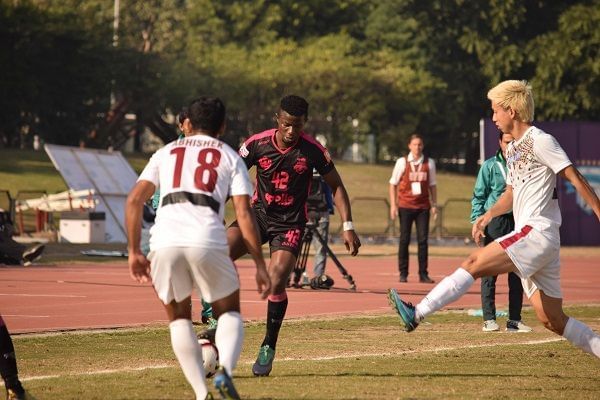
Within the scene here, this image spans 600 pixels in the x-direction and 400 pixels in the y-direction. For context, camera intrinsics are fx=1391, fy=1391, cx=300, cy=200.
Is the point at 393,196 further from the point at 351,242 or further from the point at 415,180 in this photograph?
the point at 351,242

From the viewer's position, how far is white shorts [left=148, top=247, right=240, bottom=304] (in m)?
8.15

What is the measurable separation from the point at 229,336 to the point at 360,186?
45721 mm

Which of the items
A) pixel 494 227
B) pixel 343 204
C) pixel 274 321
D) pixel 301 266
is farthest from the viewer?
pixel 301 266

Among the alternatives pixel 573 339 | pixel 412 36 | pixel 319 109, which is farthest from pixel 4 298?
pixel 412 36

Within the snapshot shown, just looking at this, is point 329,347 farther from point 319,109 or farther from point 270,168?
point 319,109

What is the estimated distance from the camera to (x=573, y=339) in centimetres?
995

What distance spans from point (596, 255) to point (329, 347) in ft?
72.1

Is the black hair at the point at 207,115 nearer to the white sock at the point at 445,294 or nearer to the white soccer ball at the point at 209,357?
the white soccer ball at the point at 209,357

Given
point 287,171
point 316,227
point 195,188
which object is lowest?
point 316,227

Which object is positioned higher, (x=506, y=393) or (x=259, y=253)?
(x=259, y=253)

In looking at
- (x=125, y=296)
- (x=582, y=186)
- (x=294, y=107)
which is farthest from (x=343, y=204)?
(x=125, y=296)

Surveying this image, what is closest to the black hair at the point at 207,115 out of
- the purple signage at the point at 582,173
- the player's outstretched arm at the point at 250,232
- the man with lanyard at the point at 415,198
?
the player's outstretched arm at the point at 250,232

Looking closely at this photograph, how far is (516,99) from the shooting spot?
Result: 32.6 ft

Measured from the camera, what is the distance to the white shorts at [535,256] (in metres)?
9.60
